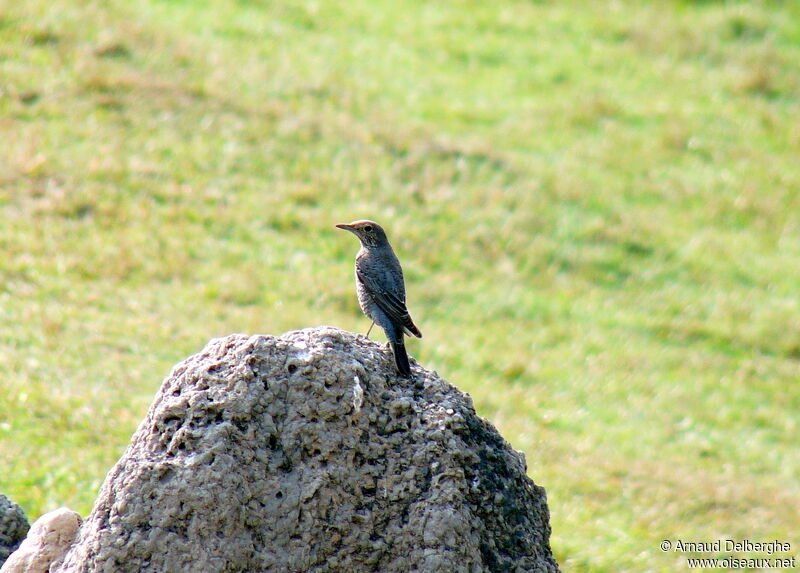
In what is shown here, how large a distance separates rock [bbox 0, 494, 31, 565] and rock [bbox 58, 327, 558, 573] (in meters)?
0.92

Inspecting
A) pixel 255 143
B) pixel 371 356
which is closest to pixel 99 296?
pixel 255 143

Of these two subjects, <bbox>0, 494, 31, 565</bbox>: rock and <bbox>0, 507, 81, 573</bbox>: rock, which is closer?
<bbox>0, 507, 81, 573</bbox>: rock

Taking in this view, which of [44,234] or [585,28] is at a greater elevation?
[585,28]

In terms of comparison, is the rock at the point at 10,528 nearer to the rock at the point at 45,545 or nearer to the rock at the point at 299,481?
the rock at the point at 45,545

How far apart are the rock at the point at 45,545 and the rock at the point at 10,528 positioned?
0.43 meters

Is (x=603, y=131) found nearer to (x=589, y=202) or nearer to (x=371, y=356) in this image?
(x=589, y=202)

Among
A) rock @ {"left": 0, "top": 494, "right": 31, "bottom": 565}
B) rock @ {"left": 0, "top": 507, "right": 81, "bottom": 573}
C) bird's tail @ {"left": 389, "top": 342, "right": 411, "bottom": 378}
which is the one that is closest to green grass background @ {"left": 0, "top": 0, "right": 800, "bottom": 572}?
rock @ {"left": 0, "top": 494, "right": 31, "bottom": 565}

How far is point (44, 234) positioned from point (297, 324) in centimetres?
317

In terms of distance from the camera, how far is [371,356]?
5.52 m

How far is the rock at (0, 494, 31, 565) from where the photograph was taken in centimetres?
593

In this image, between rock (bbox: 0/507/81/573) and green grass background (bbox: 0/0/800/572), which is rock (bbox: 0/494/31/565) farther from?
green grass background (bbox: 0/0/800/572)

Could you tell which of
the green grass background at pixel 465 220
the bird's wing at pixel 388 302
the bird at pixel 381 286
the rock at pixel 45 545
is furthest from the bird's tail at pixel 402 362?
the green grass background at pixel 465 220

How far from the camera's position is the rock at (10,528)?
5933 mm

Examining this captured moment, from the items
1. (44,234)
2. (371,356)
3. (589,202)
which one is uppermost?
(589,202)
